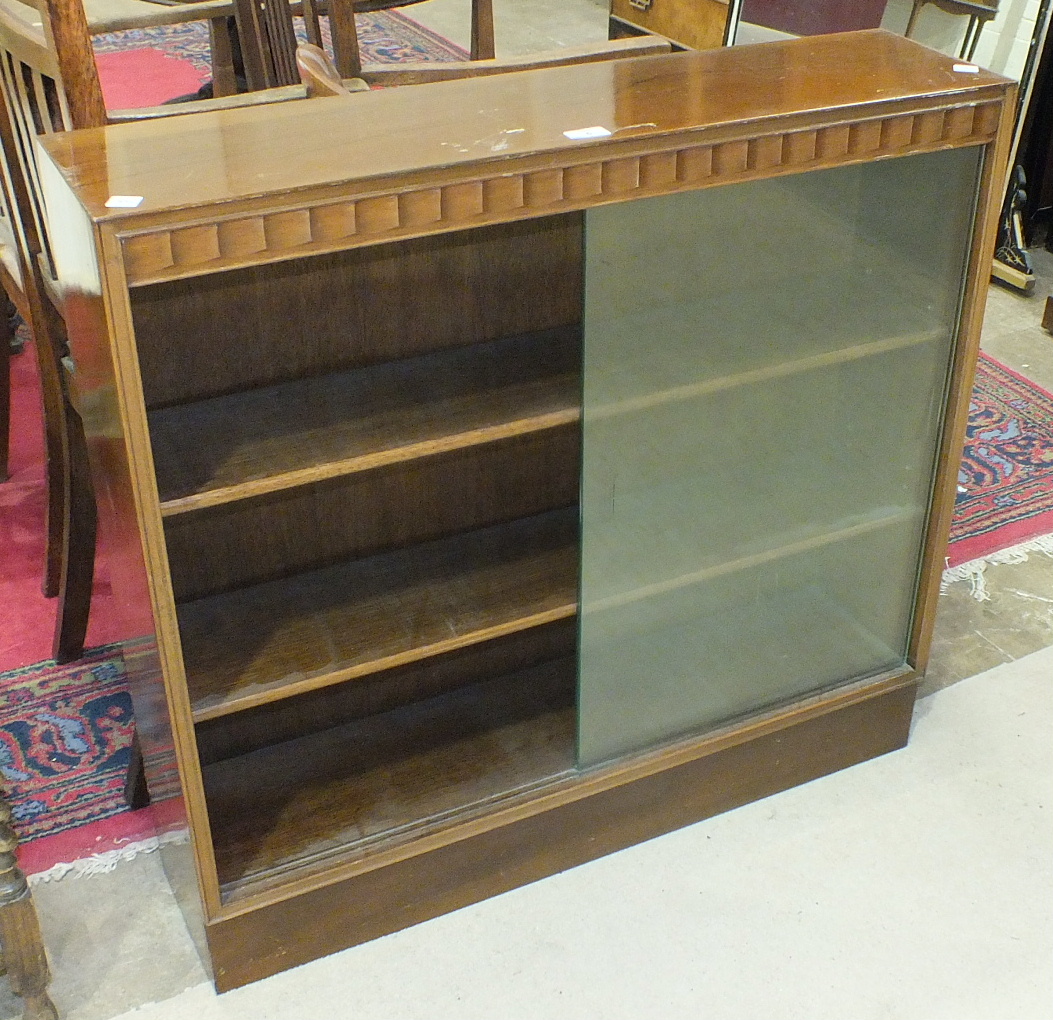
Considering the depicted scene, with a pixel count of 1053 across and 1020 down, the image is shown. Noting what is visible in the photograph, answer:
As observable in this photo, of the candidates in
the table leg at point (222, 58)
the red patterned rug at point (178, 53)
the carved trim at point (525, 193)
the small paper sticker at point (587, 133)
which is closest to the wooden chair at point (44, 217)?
the carved trim at point (525, 193)

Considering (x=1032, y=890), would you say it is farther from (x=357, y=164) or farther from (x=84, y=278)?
(x=84, y=278)

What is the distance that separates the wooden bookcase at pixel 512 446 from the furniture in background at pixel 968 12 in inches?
68.0

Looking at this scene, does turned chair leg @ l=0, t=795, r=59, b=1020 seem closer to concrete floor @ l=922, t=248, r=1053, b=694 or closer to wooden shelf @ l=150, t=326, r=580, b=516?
wooden shelf @ l=150, t=326, r=580, b=516

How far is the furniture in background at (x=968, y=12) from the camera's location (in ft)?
10.5

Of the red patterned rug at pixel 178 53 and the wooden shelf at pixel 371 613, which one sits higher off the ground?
the wooden shelf at pixel 371 613

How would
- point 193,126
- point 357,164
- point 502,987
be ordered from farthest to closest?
point 502,987 < point 193,126 < point 357,164

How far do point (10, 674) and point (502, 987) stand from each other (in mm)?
1051

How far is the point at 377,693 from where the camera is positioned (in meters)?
1.94

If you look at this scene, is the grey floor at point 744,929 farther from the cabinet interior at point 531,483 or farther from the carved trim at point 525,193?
the carved trim at point 525,193

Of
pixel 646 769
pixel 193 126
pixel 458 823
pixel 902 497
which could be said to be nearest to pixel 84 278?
pixel 193 126

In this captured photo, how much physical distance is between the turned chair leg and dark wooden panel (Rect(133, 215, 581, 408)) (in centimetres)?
55

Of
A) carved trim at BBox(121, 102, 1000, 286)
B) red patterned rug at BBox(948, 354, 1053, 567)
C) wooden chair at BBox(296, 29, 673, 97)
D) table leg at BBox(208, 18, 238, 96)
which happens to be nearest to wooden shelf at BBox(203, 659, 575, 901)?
carved trim at BBox(121, 102, 1000, 286)

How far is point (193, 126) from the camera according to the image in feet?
4.68

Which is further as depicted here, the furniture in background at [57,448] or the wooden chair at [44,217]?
the furniture in background at [57,448]
